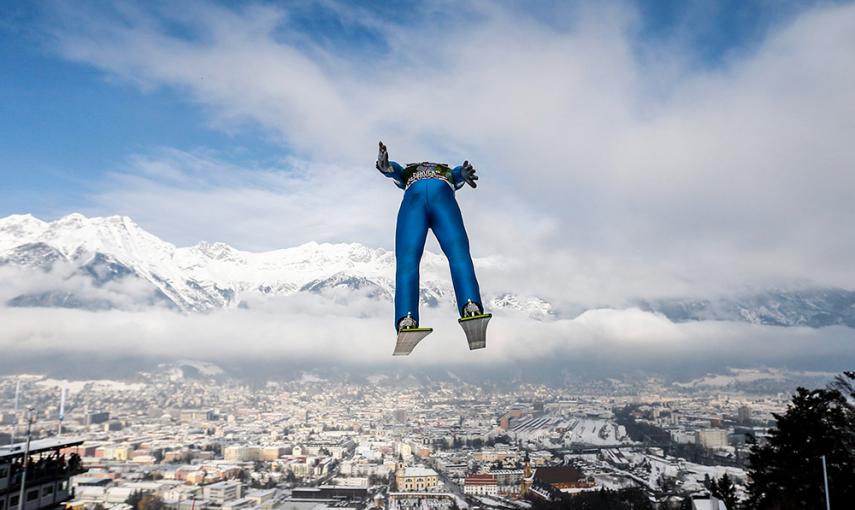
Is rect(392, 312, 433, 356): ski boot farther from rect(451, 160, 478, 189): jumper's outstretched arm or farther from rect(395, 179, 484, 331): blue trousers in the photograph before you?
rect(451, 160, 478, 189): jumper's outstretched arm

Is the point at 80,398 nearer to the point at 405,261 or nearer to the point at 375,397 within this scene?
the point at 375,397

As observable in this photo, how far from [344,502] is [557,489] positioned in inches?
582

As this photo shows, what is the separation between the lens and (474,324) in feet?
16.7

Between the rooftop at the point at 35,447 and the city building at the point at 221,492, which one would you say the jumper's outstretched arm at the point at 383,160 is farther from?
the city building at the point at 221,492

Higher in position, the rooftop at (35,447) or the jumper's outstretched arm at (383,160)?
the jumper's outstretched arm at (383,160)

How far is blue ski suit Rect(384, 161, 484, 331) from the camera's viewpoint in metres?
5.44

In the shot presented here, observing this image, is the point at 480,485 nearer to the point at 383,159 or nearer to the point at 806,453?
the point at 806,453

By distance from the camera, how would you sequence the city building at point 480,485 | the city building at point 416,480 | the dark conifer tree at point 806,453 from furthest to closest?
the city building at point 480,485
the city building at point 416,480
the dark conifer tree at point 806,453

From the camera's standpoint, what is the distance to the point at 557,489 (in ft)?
139

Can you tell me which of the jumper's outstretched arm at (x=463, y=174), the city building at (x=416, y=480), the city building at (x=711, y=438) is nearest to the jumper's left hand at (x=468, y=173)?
the jumper's outstretched arm at (x=463, y=174)

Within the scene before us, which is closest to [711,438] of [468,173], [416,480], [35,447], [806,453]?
[416,480]

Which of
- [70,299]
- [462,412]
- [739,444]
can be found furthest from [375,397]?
[70,299]

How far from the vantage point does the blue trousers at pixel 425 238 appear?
17.8 feet

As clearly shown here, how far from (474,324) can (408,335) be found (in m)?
0.58
